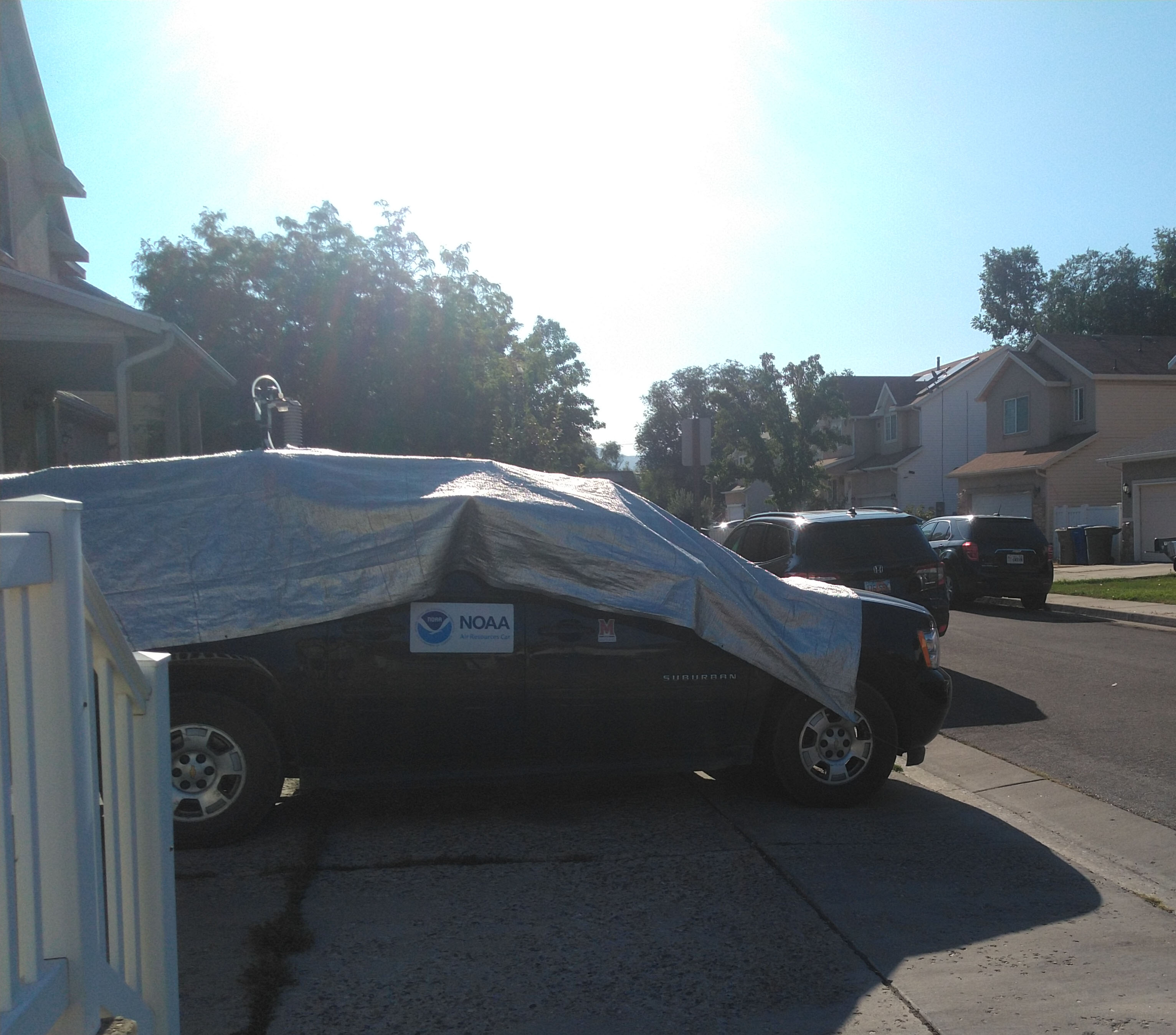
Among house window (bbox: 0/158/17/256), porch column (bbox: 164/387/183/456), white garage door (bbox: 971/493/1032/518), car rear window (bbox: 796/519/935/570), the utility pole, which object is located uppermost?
house window (bbox: 0/158/17/256)

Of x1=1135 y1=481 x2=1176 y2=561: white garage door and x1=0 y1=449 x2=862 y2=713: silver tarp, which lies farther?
x1=1135 y1=481 x2=1176 y2=561: white garage door

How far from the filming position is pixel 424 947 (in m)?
4.26

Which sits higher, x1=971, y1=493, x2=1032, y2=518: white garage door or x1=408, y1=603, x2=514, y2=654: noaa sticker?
x1=971, y1=493, x2=1032, y2=518: white garage door

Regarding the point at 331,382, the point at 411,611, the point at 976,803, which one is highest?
the point at 331,382

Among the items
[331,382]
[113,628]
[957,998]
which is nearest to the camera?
[113,628]

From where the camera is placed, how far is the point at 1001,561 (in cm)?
1834

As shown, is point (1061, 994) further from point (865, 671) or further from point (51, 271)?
point (51, 271)

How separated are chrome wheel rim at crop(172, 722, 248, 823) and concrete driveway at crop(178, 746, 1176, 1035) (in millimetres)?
248

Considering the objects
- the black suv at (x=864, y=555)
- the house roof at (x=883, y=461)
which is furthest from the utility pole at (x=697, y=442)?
the house roof at (x=883, y=461)

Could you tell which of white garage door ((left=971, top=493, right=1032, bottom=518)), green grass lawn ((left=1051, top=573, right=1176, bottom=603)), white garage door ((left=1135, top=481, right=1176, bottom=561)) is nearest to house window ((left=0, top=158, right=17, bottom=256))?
green grass lawn ((left=1051, top=573, right=1176, bottom=603))

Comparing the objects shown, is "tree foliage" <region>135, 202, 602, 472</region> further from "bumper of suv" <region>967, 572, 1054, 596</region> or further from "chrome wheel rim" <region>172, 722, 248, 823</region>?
"chrome wheel rim" <region>172, 722, 248, 823</region>

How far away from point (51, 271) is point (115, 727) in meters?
15.9

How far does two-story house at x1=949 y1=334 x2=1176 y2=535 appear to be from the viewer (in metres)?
34.1

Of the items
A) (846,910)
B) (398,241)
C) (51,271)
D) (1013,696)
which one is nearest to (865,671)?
(846,910)
